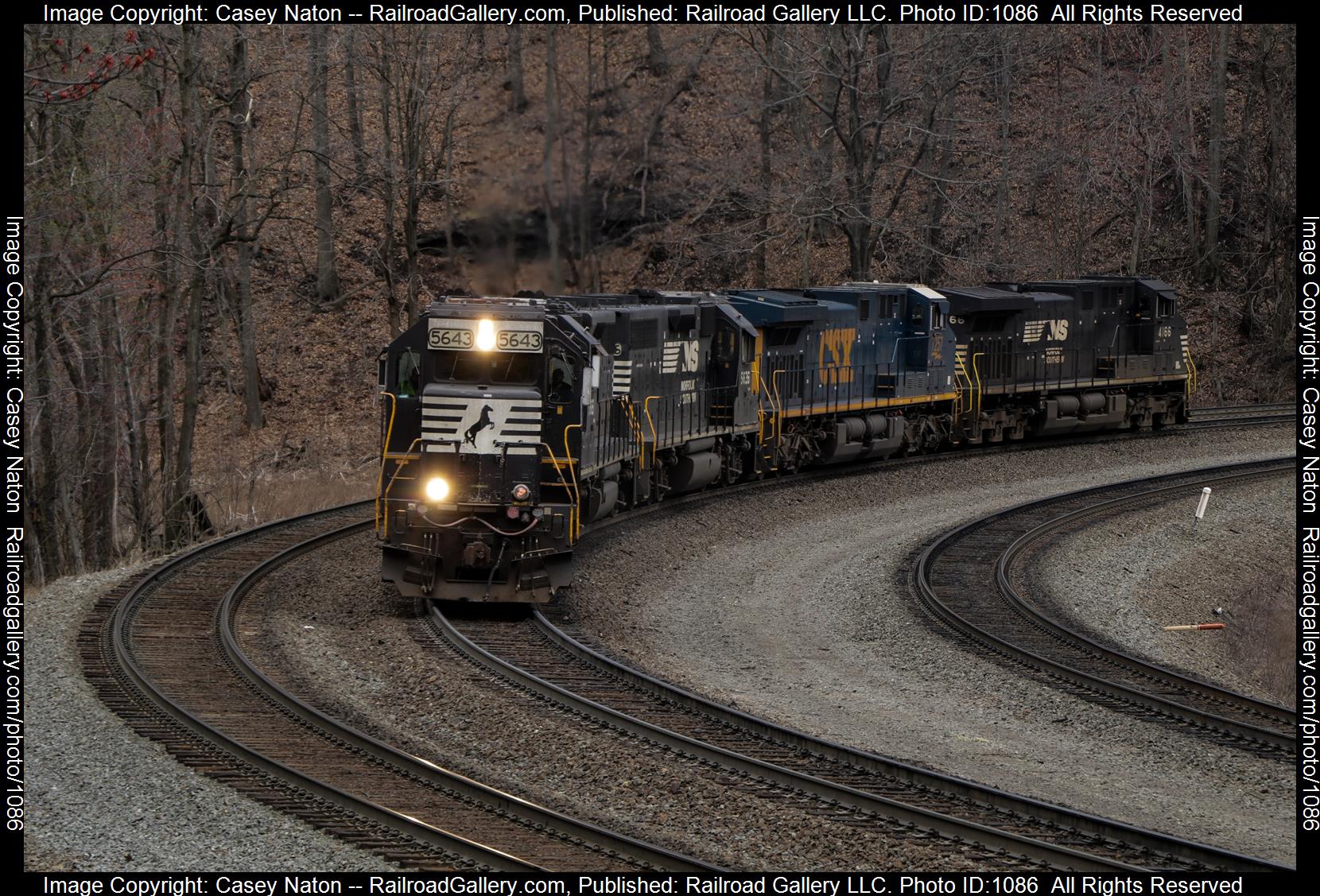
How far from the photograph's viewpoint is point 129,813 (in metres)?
9.60

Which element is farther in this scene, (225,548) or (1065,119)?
(1065,119)

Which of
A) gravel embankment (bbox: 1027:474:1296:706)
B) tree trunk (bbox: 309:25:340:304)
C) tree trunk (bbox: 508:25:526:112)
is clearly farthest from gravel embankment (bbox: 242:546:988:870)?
tree trunk (bbox: 309:25:340:304)

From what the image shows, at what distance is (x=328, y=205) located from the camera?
3319 centimetres

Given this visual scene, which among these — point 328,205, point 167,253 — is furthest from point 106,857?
point 328,205

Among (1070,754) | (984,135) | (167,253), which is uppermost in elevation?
(984,135)

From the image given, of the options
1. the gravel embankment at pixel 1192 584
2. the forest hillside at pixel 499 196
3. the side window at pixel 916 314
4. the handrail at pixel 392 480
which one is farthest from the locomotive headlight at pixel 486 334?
the side window at pixel 916 314

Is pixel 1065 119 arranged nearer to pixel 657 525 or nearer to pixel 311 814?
pixel 657 525

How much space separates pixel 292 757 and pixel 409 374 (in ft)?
18.9

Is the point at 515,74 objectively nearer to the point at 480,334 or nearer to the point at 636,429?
the point at 480,334

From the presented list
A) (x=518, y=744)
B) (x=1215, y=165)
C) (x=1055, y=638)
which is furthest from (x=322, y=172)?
(x=1215, y=165)

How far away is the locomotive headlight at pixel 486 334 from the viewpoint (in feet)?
50.5

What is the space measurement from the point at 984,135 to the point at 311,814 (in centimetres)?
3842

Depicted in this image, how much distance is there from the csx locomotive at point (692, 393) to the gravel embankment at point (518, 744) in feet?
3.95
